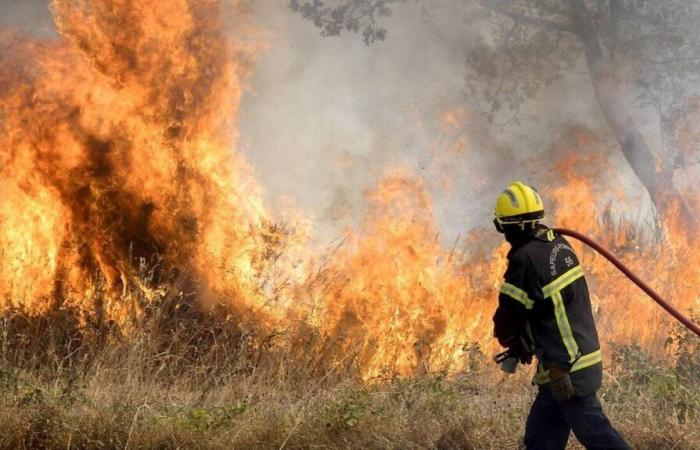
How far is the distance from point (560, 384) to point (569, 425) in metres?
0.31

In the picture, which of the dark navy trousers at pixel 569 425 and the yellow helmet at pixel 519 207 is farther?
the yellow helmet at pixel 519 207

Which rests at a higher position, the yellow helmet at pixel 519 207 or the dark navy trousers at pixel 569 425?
the yellow helmet at pixel 519 207

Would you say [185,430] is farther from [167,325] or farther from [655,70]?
[655,70]

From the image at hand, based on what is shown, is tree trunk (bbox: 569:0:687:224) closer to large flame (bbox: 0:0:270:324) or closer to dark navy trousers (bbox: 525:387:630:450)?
large flame (bbox: 0:0:270:324)

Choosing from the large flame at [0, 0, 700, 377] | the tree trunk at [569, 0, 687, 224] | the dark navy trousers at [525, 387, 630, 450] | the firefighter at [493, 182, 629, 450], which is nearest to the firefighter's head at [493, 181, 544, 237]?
the firefighter at [493, 182, 629, 450]

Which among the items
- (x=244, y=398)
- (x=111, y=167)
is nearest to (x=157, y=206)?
(x=111, y=167)

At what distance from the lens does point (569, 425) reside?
14.7ft

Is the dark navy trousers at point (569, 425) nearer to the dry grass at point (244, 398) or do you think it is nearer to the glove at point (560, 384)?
the glove at point (560, 384)

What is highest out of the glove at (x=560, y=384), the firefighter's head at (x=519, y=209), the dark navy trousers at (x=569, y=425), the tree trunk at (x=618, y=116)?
the tree trunk at (x=618, y=116)

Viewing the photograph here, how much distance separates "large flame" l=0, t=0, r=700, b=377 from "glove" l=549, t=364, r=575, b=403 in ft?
9.37

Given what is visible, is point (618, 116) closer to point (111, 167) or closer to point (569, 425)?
point (111, 167)

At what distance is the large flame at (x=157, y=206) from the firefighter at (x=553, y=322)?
2821 millimetres

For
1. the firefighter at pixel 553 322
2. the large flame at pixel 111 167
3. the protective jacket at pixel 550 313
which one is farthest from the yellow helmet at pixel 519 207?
the large flame at pixel 111 167

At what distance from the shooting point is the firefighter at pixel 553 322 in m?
4.31
